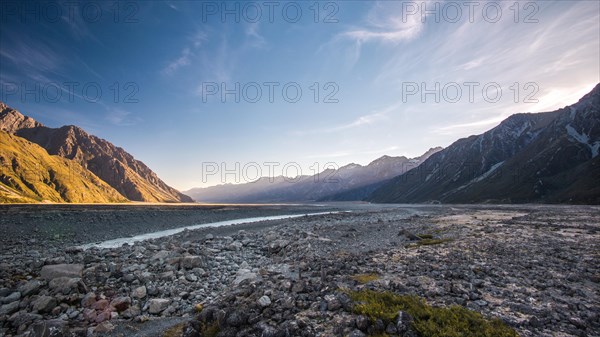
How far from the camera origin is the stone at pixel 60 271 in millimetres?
14094

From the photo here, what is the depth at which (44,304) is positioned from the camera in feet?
36.8

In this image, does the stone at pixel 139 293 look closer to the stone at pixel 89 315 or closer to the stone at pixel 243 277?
the stone at pixel 89 315

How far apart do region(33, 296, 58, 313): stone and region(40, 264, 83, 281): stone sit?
2929 mm

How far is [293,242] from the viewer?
25266 mm

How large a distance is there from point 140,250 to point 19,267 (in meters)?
7.32

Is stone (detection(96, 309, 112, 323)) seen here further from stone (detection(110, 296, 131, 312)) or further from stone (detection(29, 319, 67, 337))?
stone (detection(29, 319, 67, 337))

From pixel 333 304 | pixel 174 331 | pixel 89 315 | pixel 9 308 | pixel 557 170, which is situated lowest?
pixel 174 331

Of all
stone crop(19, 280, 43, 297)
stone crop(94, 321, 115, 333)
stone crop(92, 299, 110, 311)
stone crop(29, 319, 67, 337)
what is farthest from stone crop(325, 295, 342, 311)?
stone crop(19, 280, 43, 297)

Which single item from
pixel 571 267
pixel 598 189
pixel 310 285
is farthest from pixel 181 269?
pixel 598 189

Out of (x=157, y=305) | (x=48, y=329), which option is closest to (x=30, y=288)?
(x=48, y=329)

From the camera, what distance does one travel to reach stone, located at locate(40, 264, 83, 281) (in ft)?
46.2

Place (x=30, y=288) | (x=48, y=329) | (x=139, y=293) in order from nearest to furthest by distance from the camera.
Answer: (x=48, y=329)
(x=30, y=288)
(x=139, y=293)

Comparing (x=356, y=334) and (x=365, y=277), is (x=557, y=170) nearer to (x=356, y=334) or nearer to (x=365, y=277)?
(x=365, y=277)

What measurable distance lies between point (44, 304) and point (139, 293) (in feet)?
11.5
